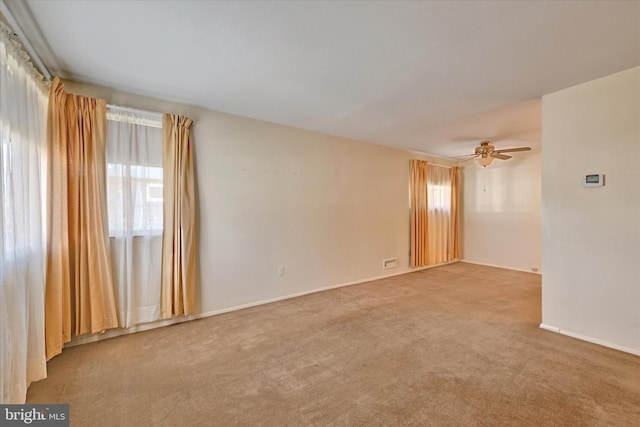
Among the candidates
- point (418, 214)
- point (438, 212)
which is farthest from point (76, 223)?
point (438, 212)

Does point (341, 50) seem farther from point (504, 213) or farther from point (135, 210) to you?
point (504, 213)

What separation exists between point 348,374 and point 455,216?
5180 mm

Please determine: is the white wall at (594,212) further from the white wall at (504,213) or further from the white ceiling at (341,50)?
the white wall at (504,213)

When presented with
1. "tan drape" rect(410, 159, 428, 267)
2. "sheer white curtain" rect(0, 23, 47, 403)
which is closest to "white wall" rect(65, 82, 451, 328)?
"tan drape" rect(410, 159, 428, 267)

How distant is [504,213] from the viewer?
18.4 feet

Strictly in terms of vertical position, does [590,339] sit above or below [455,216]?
below

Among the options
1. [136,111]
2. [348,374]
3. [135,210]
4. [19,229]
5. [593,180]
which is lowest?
[348,374]

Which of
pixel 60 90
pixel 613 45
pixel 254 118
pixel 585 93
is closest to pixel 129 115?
pixel 60 90

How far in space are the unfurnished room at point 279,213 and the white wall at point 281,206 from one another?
0.11 ft

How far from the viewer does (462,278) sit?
15.6 ft

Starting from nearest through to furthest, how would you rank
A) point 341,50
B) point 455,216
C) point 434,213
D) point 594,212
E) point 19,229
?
point 19,229, point 341,50, point 594,212, point 434,213, point 455,216

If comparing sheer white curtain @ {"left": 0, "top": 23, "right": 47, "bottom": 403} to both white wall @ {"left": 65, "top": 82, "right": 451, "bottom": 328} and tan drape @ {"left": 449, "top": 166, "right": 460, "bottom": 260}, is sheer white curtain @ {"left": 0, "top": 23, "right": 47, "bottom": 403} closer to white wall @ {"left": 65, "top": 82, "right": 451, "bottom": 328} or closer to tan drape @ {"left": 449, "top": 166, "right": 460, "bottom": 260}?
white wall @ {"left": 65, "top": 82, "right": 451, "bottom": 328}

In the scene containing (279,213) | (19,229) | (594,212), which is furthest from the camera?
(279,213)

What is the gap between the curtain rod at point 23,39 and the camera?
1.52 meters
